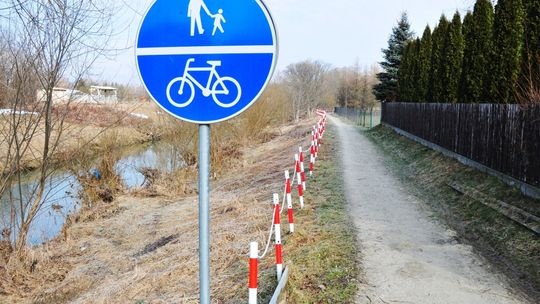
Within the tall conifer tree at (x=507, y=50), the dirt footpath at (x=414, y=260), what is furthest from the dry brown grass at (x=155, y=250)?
the tall conifer tree at (x=507, y=50)

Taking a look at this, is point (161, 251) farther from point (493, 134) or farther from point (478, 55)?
point (478, 55)

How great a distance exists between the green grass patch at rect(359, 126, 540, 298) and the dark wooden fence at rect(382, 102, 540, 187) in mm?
385

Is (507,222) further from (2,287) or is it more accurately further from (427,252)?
(2,287)

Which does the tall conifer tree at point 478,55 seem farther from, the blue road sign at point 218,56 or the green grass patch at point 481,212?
the blue road sign at point 218,56

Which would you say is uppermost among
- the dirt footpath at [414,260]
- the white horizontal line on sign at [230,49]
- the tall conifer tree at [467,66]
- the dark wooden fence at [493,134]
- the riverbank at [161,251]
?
the tall conifer tree at [467,66]

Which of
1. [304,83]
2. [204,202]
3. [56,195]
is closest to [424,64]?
[56,195]

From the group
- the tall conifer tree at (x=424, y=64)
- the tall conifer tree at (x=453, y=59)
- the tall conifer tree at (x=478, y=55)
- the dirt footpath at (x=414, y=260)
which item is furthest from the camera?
the tall conifer tree at (x=424, y=64)

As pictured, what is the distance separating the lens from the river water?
10.2 metres

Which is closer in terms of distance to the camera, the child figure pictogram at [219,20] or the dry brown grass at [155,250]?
the child figure pictogram at [219,20]

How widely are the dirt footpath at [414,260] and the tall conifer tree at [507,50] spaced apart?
5.21m

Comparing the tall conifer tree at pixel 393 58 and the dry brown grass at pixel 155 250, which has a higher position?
the tall conifer tree at pixel 393 58

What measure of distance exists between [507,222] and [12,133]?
8.41 m

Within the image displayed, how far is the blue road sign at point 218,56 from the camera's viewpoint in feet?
6.80

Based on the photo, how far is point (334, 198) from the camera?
31.8 ft
